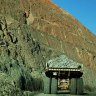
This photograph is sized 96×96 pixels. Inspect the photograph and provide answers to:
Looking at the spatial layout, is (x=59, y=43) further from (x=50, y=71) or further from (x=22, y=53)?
(x=50, y=71)

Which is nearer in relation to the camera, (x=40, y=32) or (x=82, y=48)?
(x=40, y=32)

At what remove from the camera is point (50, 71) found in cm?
2619

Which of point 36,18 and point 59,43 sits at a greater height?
point 36,18

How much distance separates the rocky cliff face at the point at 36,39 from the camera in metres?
42.5

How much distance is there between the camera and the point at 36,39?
58125mm

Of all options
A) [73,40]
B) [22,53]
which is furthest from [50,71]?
[73,40]

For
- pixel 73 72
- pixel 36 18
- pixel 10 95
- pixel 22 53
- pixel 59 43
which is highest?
pixel 36 18

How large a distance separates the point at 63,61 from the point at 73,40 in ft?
153

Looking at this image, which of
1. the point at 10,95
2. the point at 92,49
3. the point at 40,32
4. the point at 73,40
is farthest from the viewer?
the point at 92,49

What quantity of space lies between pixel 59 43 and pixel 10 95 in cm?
5101

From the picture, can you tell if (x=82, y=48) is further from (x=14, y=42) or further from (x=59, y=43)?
(x=14, y=42)

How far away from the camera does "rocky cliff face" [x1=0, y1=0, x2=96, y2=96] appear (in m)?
42.5

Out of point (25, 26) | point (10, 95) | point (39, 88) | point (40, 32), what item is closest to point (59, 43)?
point (40, 32)

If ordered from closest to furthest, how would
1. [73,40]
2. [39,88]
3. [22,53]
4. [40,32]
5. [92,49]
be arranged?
[39,88] < [22,53] < [40,32] < [73,40] < [92,49]
